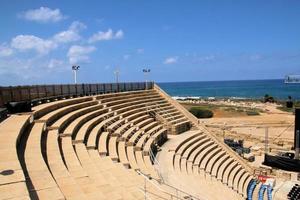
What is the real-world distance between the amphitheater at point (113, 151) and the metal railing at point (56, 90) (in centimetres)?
10

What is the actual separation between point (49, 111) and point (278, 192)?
18.9m

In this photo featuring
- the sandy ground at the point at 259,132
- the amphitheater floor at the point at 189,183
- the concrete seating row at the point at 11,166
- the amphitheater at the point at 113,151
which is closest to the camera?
the concrete seating row at the point at 11,166

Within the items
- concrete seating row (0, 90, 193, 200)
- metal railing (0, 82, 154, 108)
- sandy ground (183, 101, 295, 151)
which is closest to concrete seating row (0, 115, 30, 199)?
concrete seating row (0, 90, 193, 200)

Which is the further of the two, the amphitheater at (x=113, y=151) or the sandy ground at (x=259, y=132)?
the sandy ground at (x=259, y=132)

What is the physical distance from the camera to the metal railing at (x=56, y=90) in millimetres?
17359

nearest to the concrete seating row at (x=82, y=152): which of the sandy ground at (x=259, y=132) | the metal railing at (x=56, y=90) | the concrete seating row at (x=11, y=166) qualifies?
the concrete seating row at (x=11, y=166)

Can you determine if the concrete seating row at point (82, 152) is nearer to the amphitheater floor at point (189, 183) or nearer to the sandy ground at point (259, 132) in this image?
the amphitheater floor at point (189, 183)

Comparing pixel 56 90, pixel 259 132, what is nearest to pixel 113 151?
pixel 56 90

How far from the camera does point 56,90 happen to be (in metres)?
24.2

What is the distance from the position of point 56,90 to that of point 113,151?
1059cm

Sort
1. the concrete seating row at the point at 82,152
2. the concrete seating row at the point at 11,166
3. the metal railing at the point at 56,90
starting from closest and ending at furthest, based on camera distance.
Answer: the concrete seating row at the point at 11,166 → the concrete seating row at the point at 82,152 → the metal railing at the point at 56,90

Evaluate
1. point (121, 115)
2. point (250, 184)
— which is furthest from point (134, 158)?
point (250, 184)

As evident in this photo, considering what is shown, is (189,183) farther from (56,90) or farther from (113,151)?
(56,90)

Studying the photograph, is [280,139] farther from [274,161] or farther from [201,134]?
[201,134]
